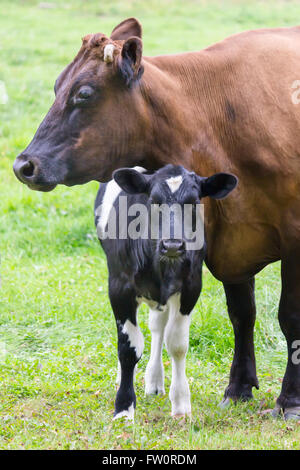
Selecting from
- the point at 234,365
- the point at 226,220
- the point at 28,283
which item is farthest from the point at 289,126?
the point at 28,283

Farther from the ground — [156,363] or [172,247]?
[172,247]

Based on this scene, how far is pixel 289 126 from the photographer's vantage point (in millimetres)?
5414

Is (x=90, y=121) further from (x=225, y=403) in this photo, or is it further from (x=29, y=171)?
(x=225, y=403)

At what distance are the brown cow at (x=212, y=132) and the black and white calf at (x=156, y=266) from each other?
0.76 ft

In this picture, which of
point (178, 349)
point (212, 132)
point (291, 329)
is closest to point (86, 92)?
point (212, 132)

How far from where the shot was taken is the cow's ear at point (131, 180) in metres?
5.09

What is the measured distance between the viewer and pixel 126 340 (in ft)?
18.3

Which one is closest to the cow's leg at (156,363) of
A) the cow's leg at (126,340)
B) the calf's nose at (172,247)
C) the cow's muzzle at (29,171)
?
the cow's leg at (126,340)

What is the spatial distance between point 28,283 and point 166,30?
12597 millimetres

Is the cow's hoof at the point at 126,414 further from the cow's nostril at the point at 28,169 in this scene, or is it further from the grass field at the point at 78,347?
the cow's nostril at the point at 28,169

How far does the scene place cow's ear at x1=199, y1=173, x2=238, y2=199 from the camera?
5.09m

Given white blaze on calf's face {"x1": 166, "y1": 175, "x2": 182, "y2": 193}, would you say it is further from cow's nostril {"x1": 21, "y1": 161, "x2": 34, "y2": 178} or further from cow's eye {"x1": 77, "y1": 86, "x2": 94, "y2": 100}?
cow's nostril {"x1": 21, "y1": 161, "x2": 34, "y2": 178}

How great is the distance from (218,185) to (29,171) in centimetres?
115

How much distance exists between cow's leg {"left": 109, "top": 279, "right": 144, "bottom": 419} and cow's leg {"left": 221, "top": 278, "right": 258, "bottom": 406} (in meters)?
0.91
